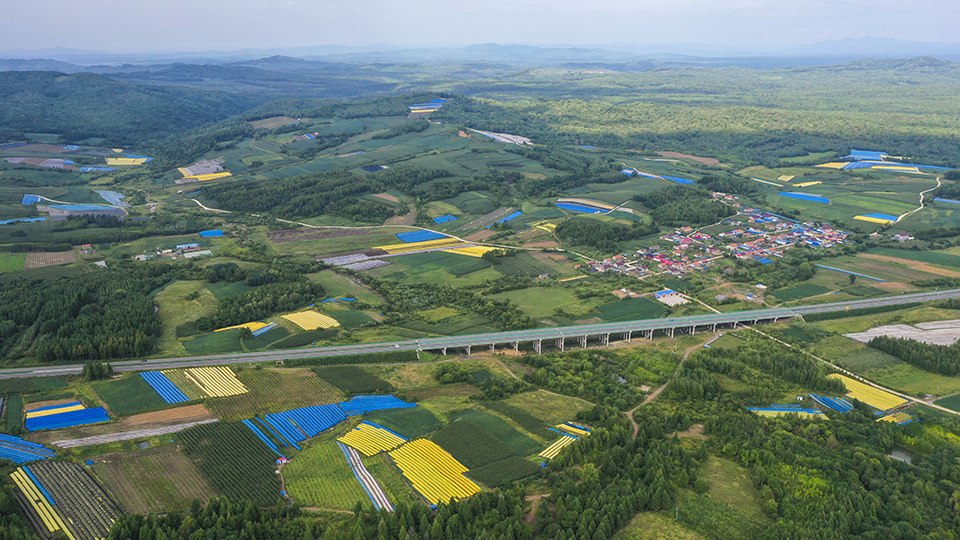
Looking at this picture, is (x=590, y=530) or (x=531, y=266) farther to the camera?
(x=531, y=266)


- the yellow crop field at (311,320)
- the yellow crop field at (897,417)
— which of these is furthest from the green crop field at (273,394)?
the yellow crop field at (897,417)

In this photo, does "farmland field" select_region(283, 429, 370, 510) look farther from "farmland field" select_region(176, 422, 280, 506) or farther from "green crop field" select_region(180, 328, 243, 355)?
"green crop field" select_region(180, 328, 243, 355)

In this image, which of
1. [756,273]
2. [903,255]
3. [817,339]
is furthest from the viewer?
[903,255]

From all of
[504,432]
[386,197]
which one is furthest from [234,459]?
[386,197]

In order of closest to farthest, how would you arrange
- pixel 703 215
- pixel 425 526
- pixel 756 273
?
pixel 425 526
pixel 756 273
pixel 703 215

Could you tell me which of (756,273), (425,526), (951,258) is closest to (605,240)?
(756,273)

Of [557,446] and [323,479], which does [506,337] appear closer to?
[557,446]

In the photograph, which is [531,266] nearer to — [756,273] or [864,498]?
[756,273]
